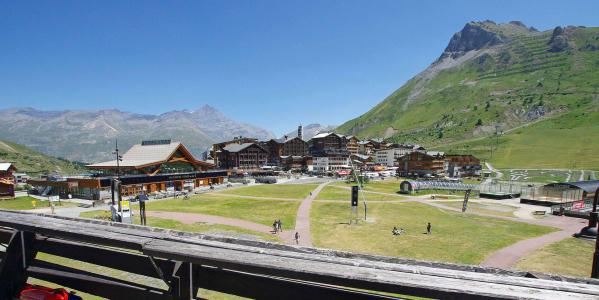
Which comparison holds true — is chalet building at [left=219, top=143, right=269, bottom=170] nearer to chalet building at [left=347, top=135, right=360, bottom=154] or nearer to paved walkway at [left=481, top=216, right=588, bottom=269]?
chalet building at [left=347, top=135, right=360, bottom=154]

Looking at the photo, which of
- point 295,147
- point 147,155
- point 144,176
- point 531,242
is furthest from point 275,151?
point 531,242

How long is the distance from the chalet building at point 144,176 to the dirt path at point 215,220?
23843 millimetres

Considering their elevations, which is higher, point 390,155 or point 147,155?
point 147,155

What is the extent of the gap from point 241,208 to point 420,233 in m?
28.7

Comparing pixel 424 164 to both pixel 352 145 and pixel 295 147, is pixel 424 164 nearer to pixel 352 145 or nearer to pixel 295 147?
pixel 352 145

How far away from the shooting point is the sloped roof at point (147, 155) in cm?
7742

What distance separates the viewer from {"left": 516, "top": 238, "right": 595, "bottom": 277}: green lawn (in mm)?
25906

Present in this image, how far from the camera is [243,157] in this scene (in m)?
131

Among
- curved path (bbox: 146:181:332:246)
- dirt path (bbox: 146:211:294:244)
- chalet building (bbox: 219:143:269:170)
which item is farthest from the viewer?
chalet building (bbox: 219:143:269:170)

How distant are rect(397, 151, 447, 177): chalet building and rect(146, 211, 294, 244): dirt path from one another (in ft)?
310

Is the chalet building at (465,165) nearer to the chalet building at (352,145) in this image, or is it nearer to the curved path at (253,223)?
the chalet building at (352,145)

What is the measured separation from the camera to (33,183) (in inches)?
2963

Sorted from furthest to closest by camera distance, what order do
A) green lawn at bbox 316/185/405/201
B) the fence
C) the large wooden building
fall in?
1. the large wooden building
2. green lawn at bbox 316/185/405/201
3. the fence

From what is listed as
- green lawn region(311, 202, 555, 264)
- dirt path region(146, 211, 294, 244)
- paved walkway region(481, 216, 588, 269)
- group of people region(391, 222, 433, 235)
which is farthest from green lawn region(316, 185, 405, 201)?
paved walkway region(481, 216, 588, 269)
